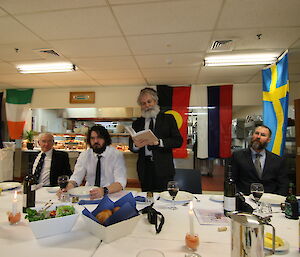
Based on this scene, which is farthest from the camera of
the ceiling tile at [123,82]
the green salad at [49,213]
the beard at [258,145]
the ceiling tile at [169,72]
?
the ceiling tile at [123,82]

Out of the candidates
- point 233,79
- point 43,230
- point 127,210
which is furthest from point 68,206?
point 233,79

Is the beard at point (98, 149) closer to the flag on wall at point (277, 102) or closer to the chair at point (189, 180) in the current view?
the chair at point (189, 180)

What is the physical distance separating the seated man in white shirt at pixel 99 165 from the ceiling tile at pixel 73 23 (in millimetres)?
1167

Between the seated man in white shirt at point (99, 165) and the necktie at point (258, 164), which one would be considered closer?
the seated man in white shirt at point (99, 165)

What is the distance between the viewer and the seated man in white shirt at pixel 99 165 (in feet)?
7.18

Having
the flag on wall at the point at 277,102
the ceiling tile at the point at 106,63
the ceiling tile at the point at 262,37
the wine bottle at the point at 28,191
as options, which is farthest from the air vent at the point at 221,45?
the wine bottle at the point at 28,191

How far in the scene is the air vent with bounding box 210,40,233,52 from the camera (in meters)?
2.74

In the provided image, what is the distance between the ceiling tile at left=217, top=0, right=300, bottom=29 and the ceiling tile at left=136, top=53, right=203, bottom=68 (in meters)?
0.89

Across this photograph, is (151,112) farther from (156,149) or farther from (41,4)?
(41,4)

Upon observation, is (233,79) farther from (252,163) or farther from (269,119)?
(252,163)

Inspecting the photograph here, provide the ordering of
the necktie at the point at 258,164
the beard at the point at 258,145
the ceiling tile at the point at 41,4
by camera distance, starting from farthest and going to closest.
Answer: the beard at the point at 258,145, the necktie at the point at 258,164, the ceiling tile at the point at 41,4

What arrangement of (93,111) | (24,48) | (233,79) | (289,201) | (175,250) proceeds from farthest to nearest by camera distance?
(93,111) < (233,79) < (24,48) < (289,201) < (175,250)

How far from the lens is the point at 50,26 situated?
2373 millimetres

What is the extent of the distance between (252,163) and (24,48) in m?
3.44
